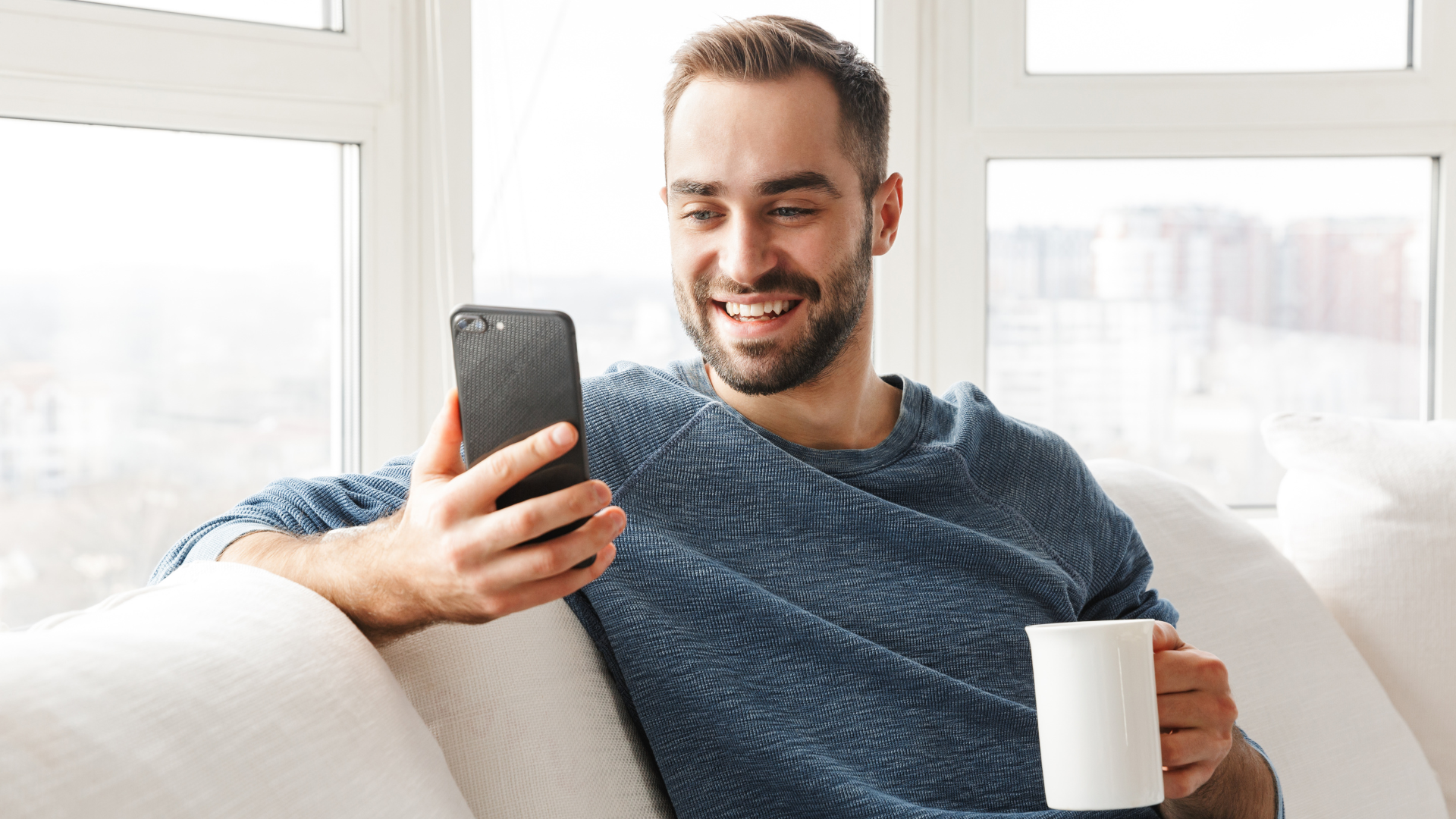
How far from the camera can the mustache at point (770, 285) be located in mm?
1116

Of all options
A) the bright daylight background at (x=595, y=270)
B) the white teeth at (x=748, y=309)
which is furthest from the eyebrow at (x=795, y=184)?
the bright daylight background at (x=595, y=270)

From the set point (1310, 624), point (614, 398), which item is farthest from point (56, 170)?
point (1310, 624)

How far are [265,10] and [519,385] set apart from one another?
4.05 ft

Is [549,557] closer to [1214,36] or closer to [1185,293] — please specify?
[1185,293]

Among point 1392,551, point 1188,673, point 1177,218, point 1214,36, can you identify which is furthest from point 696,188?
point 1214,36

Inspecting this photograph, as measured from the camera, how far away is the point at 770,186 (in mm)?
1105

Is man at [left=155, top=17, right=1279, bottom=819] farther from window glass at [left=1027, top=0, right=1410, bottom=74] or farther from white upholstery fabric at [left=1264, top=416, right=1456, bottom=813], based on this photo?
window glass at [left=1027, top=0, right=1410, bottom=74]

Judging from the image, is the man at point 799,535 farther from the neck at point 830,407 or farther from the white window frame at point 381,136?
the white window frame at point 381,136

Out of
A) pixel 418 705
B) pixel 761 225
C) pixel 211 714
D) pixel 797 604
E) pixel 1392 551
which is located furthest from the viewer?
pixel 1392 551

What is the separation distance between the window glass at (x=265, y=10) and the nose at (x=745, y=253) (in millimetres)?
913

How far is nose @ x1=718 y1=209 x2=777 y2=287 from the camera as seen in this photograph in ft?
3.62

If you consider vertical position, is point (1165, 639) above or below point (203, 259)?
below

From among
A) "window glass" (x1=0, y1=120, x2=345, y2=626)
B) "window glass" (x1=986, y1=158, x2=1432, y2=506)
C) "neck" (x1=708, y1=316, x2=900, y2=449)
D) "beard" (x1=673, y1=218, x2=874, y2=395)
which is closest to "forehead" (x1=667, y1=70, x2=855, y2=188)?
"beard" (x1=673, y1=218, x2=874, y2=395)

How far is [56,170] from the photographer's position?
149 cm
